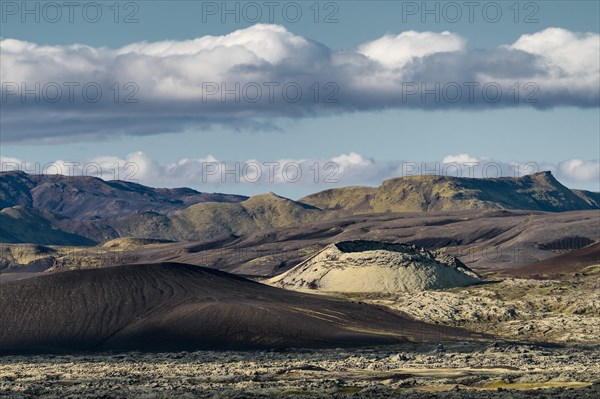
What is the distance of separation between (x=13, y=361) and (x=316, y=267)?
257 feet

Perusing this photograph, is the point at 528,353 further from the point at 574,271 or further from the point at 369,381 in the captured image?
the point at 574,271

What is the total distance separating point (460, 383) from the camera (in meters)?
79.8

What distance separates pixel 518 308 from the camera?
5773 inches

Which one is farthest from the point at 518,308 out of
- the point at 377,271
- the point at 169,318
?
the point at 169,318

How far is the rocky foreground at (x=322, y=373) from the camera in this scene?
76.1 meters

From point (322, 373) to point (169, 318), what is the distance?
4359cm

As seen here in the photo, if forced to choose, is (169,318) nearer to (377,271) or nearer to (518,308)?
(518,308)

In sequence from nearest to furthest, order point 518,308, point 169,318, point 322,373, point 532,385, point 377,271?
1. point 532,385
2. point 322,373
3. point 169,318
4. point 518,308
5. point 377,271

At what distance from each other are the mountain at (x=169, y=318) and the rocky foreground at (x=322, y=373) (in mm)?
7033

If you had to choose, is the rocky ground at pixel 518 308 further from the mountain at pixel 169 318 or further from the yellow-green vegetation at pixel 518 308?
the mountain at pixel 169 318

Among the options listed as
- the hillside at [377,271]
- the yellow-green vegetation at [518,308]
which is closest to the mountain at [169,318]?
the yellow-green vegetation at [518,308]

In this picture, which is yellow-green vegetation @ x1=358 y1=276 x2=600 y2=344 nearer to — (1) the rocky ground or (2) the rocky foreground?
(1) the rocky ground

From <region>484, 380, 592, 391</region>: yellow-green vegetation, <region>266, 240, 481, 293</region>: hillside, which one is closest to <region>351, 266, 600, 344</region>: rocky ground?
<region>266, 240, 481, 293</region>: hillside

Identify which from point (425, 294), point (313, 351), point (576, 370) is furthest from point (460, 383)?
point (425, 294)
